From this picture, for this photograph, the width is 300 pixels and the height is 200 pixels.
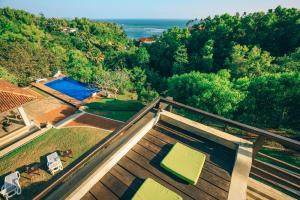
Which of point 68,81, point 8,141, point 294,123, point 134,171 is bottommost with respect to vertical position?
point 68,81

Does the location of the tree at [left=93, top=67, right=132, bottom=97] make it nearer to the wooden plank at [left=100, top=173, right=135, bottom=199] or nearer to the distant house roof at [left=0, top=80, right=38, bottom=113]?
the distant house roof at [left=0, top=80, right=38, bottom=113]

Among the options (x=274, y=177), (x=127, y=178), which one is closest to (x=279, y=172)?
(x=274, y=177)

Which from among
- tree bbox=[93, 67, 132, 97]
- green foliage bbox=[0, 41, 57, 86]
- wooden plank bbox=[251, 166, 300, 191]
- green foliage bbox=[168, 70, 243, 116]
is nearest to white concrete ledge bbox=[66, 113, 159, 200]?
wooden plank bbox=[251, 166, 300, 191]

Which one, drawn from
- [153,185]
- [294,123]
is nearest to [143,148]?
[153,185]

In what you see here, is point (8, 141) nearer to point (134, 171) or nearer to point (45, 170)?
point (45, 170)

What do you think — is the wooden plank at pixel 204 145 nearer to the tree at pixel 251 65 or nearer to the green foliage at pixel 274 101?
the green foliage at pixel 274 101

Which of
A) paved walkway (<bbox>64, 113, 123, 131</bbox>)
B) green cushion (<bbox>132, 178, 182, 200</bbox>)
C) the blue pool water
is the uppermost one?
green cushion (<bbox>132, 178, 182, 200</bbox>)
